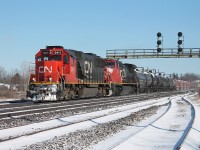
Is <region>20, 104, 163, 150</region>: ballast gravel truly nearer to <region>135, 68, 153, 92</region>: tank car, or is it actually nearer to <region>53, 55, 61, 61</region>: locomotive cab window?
<region>53, 55, 61, 61</region>: locomotive cab window

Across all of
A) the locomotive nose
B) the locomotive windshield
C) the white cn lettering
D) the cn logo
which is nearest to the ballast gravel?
the locomotive nose

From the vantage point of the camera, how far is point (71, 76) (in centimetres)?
2642

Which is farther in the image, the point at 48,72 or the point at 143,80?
the point at 143,80

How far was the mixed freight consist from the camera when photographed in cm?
2361

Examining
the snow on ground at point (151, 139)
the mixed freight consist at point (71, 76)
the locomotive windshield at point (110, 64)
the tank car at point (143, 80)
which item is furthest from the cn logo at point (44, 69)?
the tank car at point (143, 80)

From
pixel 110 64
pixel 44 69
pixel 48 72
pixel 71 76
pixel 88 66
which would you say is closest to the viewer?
pixel 48 72

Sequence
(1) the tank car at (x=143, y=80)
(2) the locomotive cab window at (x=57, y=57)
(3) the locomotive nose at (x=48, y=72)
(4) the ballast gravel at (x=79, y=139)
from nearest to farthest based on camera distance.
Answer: (4) the ballast gravel at (x=79, y=139) → (3) the locomotive nose at (x=48, y=72) → (2) the locomotive cab window at (x=57, y=57) → (1) the tank car at (x=143, y=80)

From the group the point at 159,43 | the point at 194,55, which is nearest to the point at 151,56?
the point at 194,55

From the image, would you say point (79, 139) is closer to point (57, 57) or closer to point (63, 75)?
point (63, 75)

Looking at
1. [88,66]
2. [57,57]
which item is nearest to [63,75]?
[57,57]

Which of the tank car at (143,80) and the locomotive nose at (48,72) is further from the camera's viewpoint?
the tank car at (143,80)

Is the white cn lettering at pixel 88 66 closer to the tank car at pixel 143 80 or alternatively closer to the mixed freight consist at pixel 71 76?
the mixed freight consist at pixel 71 76

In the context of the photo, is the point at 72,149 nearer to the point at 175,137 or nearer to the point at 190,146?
the point at 190,146

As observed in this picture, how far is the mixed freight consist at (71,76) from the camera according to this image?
23609mm
